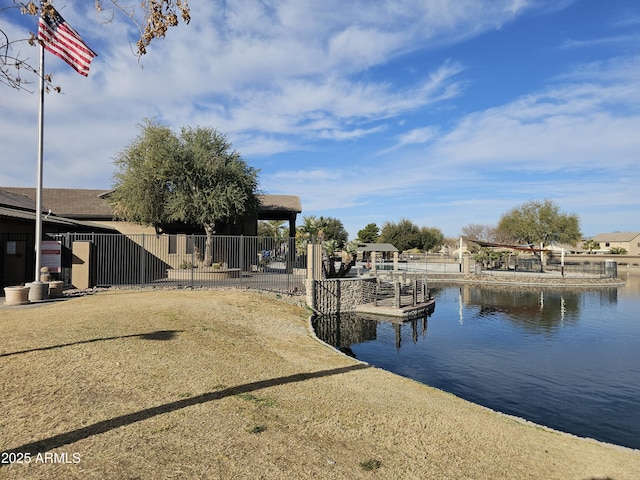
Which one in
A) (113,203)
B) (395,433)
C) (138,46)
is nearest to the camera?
(138,46)

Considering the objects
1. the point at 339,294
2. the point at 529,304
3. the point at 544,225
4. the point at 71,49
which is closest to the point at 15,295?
the point at 71,49

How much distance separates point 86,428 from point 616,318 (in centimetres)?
2814

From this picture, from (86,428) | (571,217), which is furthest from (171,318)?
(571,217)

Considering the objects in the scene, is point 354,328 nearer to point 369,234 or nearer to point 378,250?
point 378,250

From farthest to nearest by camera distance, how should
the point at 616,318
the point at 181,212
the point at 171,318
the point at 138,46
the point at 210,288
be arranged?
the point at 181,212, the point at 616,318, the point at 210,288, the point at 171,318, the point at 138,46

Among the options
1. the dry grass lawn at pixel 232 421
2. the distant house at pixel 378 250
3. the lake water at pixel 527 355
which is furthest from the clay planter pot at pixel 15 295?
the distant house at pixel 378 250

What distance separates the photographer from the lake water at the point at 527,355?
33.0 ft

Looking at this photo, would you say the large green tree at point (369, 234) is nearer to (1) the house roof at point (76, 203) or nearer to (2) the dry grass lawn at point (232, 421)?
(1) the house roof at point (76, 203)

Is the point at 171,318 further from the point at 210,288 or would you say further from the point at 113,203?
the point at 113,203

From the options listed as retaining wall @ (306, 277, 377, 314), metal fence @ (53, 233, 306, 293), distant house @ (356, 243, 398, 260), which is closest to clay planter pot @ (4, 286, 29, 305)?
metal fence @ (53, 233, 306, 293)

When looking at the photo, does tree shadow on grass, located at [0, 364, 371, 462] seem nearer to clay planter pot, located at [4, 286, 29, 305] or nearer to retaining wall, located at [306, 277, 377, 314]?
clay planter pot, located at [4, 286, 29, 305]

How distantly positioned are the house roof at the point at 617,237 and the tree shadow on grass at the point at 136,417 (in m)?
125

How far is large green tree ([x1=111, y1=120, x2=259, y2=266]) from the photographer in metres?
26.9

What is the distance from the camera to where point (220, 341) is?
35.2ft
